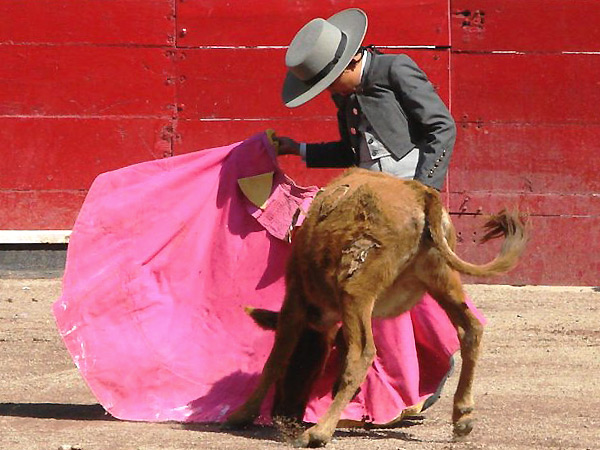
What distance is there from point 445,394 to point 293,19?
3.11 m

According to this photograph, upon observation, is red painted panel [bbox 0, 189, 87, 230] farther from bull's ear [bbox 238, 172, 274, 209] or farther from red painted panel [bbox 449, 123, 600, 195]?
bull's ear [bbox 238, 172, 274, 209]

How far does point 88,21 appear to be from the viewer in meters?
7.57

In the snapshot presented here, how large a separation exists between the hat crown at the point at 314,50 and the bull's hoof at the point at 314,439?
42.5 inches

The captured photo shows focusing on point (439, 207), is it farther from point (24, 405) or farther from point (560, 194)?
point (560, 194)

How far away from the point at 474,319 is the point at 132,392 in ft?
3.59

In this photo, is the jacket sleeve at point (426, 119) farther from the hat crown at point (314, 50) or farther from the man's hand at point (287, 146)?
the man's hand at point (287, 146)

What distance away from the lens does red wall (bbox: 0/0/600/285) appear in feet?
24.8

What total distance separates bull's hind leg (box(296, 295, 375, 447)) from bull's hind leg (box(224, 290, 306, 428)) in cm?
26

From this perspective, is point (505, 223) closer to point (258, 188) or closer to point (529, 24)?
point (258, 188)

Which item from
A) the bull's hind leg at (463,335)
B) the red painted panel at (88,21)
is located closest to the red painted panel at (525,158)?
the red painted panel at (88,21)

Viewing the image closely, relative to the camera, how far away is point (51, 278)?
24.6 ft

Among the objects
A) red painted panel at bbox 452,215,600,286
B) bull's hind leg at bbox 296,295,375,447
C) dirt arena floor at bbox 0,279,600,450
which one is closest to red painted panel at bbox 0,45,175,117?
dirt arena floor at bbox 0,279,600,450

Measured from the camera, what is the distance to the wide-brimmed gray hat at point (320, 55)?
4152mm

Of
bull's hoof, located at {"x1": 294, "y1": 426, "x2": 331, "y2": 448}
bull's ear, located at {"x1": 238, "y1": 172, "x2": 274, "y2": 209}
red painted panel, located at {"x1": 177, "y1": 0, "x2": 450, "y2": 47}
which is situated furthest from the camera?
red painted panel, located at {"x1": 177, "y1": 0, "x2": 450, "y2": 47}
